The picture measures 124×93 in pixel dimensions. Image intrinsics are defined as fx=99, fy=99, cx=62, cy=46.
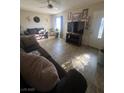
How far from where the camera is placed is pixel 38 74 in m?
0.95

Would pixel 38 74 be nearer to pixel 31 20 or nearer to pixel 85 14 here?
pixel 85 14

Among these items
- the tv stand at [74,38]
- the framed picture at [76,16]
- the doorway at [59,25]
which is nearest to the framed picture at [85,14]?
the framed picture at [76,16]

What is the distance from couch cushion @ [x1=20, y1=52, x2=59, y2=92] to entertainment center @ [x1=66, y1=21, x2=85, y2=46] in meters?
4.92

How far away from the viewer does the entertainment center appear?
5.91 meters

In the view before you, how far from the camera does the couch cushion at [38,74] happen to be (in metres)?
0.90

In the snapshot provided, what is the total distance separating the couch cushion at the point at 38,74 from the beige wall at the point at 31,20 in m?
7.55

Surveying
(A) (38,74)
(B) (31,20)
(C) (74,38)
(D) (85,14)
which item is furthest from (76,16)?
(A) (38,74)

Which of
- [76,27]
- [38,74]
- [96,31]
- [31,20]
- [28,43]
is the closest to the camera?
[38,74]

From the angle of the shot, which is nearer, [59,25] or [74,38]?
[74,38]

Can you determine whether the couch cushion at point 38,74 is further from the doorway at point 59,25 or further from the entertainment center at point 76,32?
the doorway at point 59,25

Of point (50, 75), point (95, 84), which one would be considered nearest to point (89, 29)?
point (95, 84)

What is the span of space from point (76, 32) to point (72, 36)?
0.39 meters
